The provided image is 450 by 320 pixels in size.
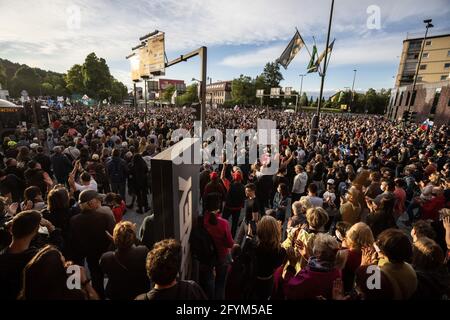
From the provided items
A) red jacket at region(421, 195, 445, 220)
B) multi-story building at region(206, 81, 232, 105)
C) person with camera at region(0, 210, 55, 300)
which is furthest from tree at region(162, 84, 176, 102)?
person with camera at region(0, 210, 55, 300)

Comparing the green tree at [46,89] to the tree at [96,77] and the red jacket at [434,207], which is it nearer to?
the tree at [96,77]

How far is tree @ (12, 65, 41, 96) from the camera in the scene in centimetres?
7238

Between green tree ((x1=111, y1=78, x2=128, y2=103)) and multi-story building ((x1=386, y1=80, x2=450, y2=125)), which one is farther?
green tree ((x1=111, y1=78, x2=128, y2=103))

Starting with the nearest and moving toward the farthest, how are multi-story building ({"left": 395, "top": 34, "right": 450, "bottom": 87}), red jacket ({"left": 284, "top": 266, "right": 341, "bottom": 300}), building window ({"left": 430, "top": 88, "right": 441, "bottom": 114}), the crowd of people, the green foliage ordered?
the crowd of people, red jacket ({"left": 284, "top": 266, "right": 341, "bottom": 300}), building window ({"left": 430, "top": 88, "right": 441, "bottom": 114}), multi-story building ({"left": 395, "top": 34, "right": 450, "bottom": 87}), the green foliage

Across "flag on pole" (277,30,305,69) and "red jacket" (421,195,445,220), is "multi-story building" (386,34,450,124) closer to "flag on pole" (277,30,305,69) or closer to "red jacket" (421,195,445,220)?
"flag on pole" (277,30,305,69)

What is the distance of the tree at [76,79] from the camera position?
6324 cm

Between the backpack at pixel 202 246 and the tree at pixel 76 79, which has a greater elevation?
the tree at pixel 76 79

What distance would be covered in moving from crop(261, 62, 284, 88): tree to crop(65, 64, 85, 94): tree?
220 ft

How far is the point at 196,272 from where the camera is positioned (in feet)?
11.2

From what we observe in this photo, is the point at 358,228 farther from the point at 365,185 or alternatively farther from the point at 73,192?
the point at 73,192

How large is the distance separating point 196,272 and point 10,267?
7.04 feet

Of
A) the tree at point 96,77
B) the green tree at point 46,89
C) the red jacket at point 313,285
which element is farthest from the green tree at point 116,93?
the red jacket at point 313,285

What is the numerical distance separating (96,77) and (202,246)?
70.4m

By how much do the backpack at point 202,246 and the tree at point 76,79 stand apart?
74.2 metres
